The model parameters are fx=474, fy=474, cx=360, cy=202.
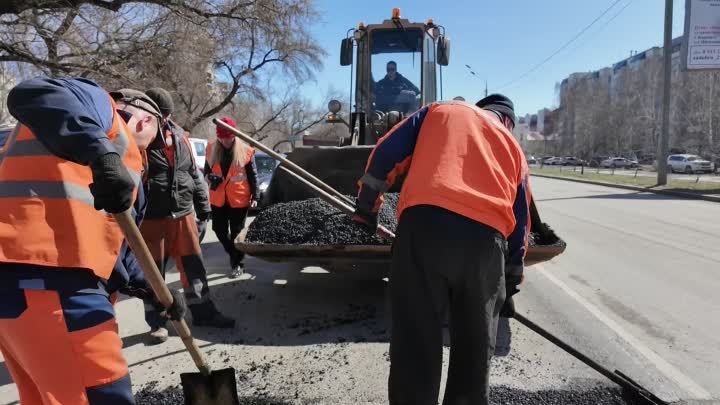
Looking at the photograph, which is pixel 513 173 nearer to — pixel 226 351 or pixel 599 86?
pixel 226 351

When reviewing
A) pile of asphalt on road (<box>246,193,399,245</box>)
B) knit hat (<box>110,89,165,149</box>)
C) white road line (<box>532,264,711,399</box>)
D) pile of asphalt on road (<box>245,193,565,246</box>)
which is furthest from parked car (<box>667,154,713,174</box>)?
knit hat (<box>110,89,165,149</box>)

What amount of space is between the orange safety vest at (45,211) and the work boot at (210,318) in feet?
7.13

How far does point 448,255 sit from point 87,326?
132 cm

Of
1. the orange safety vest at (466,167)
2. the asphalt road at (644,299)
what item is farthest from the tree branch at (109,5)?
the orange safety vest at (466,167)

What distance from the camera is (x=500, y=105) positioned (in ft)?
7.97

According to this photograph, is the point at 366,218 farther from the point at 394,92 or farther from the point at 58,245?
the point at 394,92

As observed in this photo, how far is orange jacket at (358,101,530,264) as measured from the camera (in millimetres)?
1938

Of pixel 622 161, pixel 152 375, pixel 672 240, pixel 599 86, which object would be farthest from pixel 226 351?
pixel 599 86

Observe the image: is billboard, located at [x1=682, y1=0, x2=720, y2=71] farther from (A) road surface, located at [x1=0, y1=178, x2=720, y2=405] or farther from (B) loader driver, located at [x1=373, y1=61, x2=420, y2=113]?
(B) loader driver, located at [x1=373, y1=61, x2=420, y2=113]

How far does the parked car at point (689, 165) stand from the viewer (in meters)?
33.4

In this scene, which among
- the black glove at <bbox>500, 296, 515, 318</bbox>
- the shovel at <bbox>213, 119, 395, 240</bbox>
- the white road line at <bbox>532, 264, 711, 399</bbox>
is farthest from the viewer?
the shovel at <bbox>213, 119, 395, 240</bbox>

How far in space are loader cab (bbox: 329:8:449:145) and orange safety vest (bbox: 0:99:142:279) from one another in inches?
196

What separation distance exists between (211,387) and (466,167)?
160cm

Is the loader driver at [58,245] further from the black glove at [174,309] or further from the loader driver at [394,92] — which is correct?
the loader driver at [394,92]
